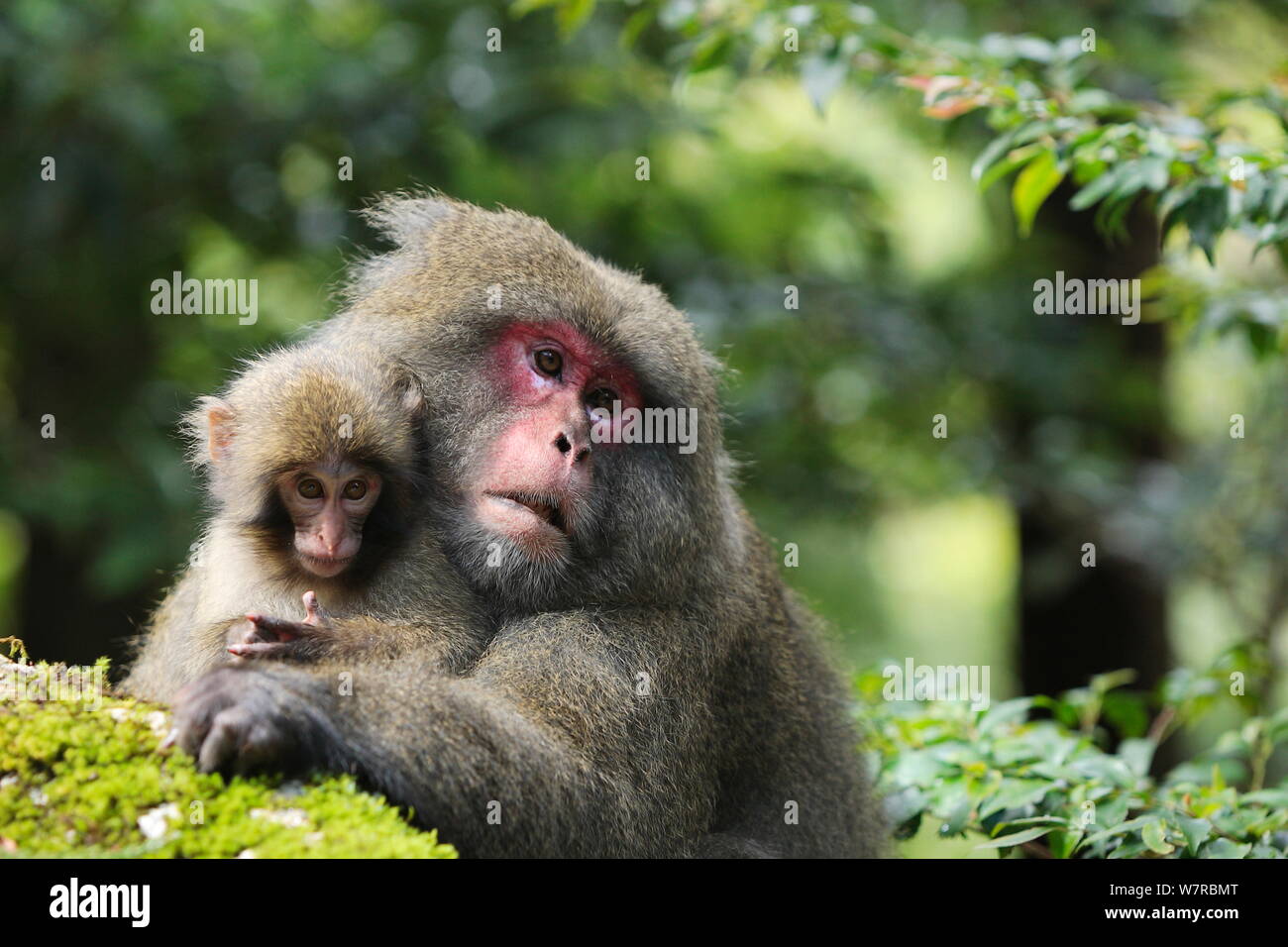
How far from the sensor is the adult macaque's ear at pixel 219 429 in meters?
5.64

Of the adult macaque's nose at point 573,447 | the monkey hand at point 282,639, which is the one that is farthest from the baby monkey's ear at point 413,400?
the monkey hand at point 282,639

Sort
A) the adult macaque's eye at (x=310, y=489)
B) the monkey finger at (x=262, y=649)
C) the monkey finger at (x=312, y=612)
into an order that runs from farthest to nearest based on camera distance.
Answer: the adult macaque's eye at (x=310, y=489)
the monkey finger at (x=312, y=612)
the monkey finger at (x=262, y=649)

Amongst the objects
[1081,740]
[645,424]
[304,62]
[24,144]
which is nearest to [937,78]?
[645,424]

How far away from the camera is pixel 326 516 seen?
5230 mm

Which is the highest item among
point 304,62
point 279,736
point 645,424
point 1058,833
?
point 304,62

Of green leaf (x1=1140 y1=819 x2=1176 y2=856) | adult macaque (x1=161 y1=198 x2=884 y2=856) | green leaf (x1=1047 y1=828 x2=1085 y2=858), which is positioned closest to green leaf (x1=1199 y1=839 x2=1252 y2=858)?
green leaf (x1=1140 y1=819 x2=1176 y2=856)

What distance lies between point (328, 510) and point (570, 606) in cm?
104

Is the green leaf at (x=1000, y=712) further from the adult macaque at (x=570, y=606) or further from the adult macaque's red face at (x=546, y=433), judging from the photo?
the adult macaque's red face at (x=546, y=433)

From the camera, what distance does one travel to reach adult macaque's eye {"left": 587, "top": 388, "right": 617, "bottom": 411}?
5.48 meters

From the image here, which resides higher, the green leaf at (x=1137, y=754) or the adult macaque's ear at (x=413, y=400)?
the adult macaque's ear at (x=413, y=400)

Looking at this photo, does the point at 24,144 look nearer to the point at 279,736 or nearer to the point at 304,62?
the point at 304,62

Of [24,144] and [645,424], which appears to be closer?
[645,424]

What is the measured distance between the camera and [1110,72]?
10633 millimetres
